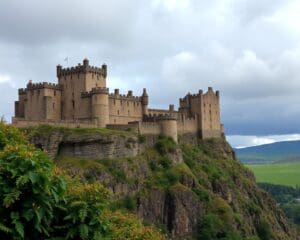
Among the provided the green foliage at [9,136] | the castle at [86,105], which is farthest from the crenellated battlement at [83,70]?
the green foliage at [9,136]

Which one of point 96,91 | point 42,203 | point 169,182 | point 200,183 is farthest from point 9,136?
point 200,183

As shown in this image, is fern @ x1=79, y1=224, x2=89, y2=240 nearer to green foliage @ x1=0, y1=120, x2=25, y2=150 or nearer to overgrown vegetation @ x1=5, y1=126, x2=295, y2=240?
green foliage @ x1=0, y1=120, x2=25, y2=150

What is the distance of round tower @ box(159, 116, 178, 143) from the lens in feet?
376

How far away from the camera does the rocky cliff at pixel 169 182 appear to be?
91875 mm

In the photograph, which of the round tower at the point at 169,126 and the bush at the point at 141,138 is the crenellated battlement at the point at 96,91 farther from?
the round tower at the point at 169,126

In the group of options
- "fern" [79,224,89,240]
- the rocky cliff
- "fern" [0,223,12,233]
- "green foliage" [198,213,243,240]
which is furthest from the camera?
"green foliage" [198,213,243,240]

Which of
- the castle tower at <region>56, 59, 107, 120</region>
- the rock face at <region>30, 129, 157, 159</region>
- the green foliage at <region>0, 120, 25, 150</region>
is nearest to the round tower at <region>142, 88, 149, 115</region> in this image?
the castle tower at <region>56, 59, 107, 120</region>

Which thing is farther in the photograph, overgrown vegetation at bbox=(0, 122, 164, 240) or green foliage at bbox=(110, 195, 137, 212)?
green foliage at bbox=(110, 195, 137, 212)

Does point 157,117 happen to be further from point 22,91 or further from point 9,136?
point 9,136

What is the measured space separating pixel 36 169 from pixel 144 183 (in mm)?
78257

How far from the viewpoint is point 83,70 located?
107 m

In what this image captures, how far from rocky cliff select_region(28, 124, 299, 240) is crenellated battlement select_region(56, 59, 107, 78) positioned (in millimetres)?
15843

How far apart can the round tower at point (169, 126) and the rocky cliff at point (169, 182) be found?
242 centimetres

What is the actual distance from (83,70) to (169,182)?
27.2 meters
